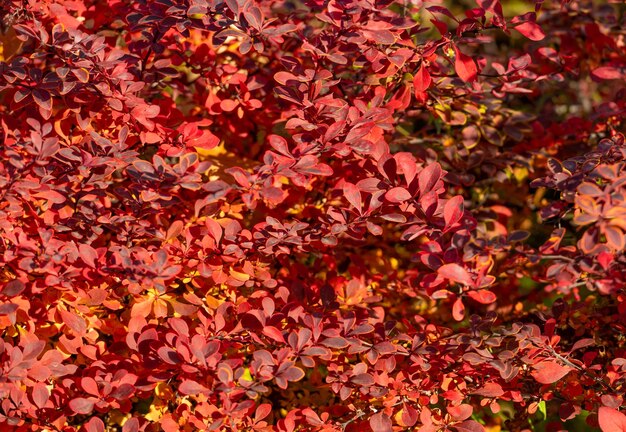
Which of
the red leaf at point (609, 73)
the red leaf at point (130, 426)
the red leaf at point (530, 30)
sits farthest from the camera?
the red leaf at point (609, 73)

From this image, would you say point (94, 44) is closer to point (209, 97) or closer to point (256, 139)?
point (209, 97)

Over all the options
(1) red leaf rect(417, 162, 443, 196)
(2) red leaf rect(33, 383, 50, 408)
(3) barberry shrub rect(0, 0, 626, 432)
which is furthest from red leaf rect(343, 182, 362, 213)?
(2) red leaf rect(33, 383, 50, 408)

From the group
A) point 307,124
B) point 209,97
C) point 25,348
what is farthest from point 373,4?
point 25,348

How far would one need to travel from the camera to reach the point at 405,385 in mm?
1724

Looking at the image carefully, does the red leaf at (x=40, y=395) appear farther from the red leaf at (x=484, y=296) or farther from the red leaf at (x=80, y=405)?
the red leaf at (x=484, y=296)

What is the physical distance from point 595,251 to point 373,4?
0.73 m

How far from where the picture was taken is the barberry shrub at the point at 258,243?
60.9 inches

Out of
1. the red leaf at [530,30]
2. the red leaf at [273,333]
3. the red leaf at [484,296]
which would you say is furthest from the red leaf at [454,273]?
the red leaf at [530,30]

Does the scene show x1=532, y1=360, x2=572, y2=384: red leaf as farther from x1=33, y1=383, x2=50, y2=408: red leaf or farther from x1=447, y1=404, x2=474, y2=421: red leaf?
x1=33, y1=383, x2=50, y2=408: red leaf

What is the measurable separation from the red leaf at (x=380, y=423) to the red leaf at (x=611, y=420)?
0.45 m

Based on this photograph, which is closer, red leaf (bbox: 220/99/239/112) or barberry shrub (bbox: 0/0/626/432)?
barberry shrub (bbox: 0/0/626/432)

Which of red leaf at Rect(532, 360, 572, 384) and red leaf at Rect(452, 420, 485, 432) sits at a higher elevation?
red leaf at Rect(532, 360, 572, 384)

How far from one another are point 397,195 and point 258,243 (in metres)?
0.35

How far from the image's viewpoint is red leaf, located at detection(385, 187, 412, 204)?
1.50 meters
